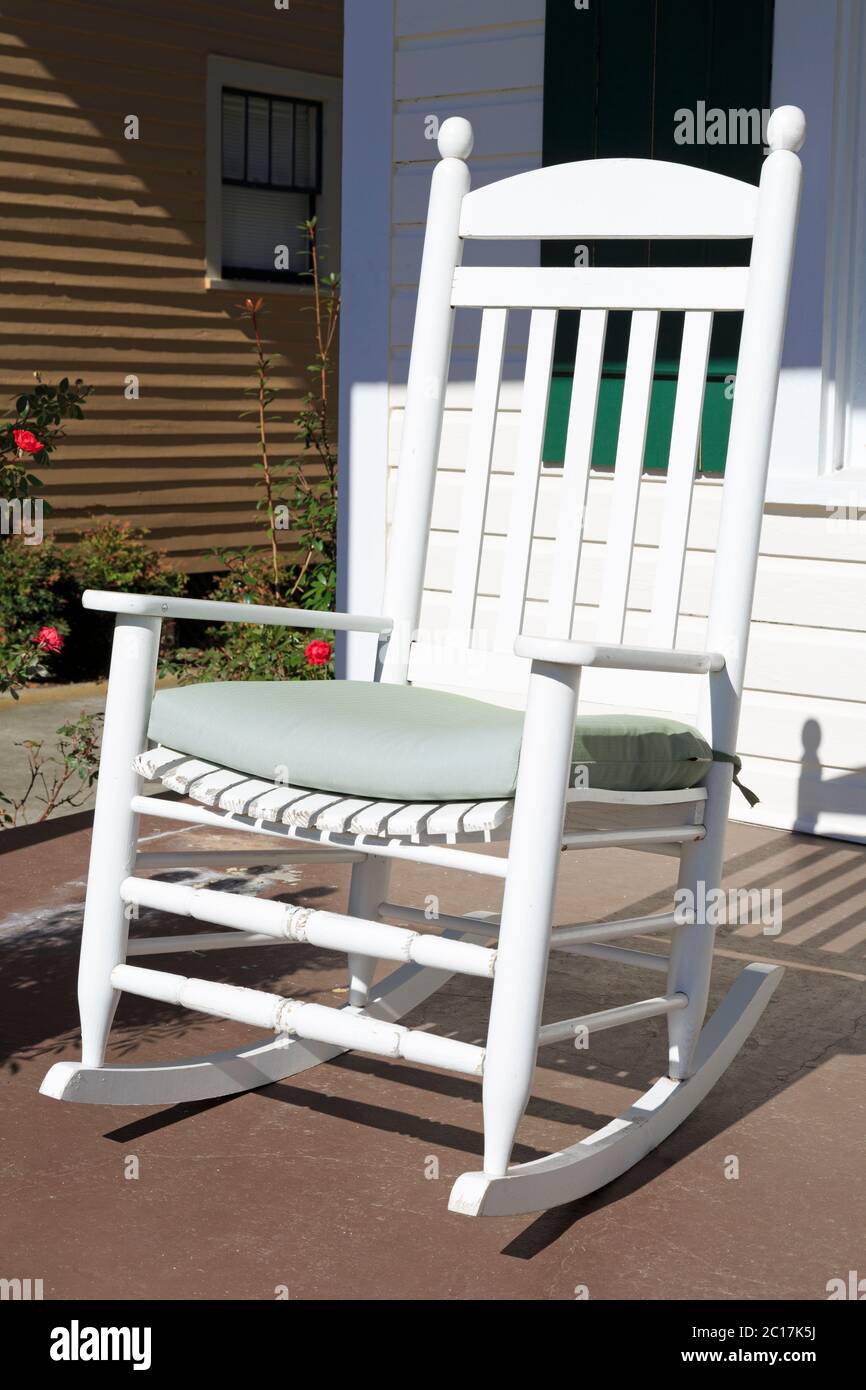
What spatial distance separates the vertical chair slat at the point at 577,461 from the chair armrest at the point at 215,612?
27 cm

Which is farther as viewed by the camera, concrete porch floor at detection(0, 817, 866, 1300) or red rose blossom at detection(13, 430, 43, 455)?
red rose blossom at detection(13, 430, 43, 455)

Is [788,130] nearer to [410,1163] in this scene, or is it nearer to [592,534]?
[410,1163]

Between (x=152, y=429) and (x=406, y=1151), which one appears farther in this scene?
(x=152, y=429)

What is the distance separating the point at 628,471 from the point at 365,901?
0.72 metres

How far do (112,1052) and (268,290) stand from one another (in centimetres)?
586

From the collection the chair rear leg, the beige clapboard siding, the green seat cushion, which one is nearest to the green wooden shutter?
the chair rear leg

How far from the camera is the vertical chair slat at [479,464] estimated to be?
2.38 metres

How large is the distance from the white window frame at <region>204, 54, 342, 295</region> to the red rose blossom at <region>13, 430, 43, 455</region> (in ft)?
14.4

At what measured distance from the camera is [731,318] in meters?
3.53

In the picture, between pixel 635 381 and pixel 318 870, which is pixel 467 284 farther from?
pixel 318 870

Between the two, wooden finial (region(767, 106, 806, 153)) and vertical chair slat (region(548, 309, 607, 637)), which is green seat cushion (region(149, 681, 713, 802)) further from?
wooden finial (region(767, 106, 806, 153))

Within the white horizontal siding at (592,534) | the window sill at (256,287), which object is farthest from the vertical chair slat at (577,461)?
the window sill at (256,287)

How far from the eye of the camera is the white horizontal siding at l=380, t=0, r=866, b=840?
11.8 ft
